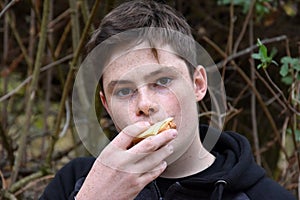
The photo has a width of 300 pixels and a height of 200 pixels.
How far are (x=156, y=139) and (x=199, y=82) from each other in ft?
1.21

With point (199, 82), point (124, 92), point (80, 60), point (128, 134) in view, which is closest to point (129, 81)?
point (124, 92)

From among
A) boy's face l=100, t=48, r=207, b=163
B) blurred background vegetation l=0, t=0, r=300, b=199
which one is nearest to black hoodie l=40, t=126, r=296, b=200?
boy's face l=100, t=48, r=207, b=163

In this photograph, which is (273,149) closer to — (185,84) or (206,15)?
(206,15)

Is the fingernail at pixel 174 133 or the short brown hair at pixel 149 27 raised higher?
the short brown hair at pixel 149 27

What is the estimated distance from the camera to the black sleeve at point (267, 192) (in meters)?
1.48

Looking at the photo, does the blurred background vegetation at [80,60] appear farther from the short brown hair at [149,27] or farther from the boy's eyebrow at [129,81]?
the boy's eyebrow at [129,81]

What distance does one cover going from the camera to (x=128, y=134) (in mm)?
1242

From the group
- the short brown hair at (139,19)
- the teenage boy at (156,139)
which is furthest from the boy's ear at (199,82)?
the short brown hair at (139,19)

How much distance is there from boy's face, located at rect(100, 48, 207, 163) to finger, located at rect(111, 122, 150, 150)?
0.02 meters

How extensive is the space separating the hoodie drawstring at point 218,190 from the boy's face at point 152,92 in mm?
116

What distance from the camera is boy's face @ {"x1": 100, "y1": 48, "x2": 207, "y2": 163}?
1.29 metres

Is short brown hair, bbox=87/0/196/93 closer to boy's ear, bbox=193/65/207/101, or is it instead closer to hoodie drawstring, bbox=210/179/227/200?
boy's ear, bbox=193/65/207/101

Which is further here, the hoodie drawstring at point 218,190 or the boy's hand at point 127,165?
the hoodie drawstring at point 218,190

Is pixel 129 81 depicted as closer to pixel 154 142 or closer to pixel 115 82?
pixel 115 82
